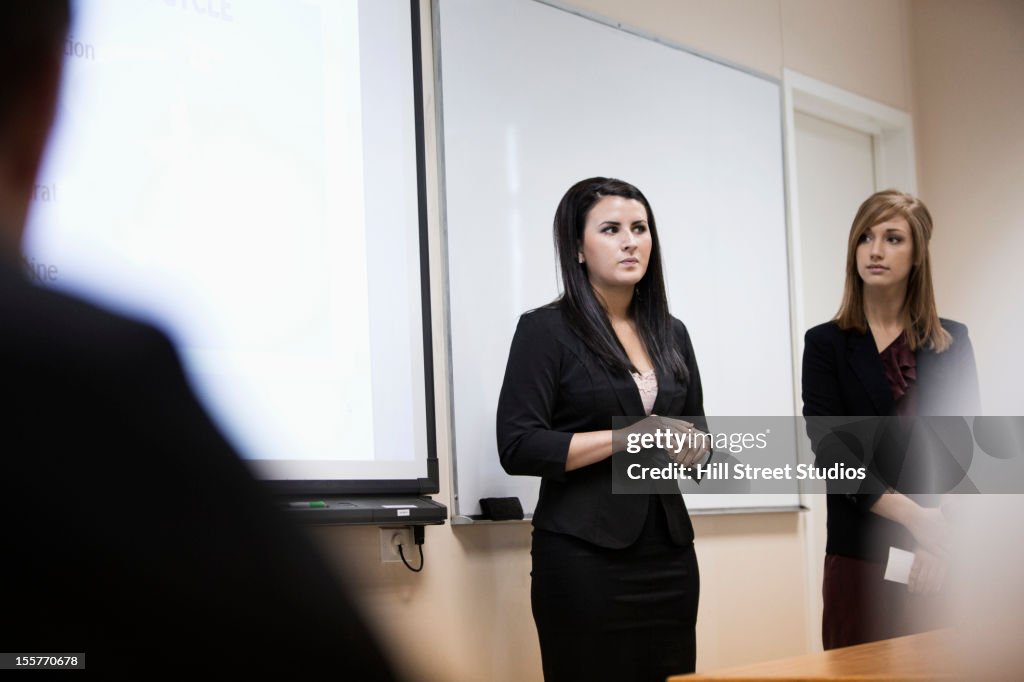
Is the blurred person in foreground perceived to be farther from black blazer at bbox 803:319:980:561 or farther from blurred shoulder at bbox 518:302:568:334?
black blazer at bbox 803:319:980:561

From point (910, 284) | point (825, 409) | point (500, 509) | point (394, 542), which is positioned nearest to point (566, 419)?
point (500, 509)

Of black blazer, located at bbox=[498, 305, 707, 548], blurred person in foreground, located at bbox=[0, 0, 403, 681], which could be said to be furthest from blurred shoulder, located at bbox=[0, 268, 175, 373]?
black blazer, located at bbox=[498, 305, 707, 548]

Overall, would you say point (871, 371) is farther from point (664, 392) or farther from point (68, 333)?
point (68, 333)

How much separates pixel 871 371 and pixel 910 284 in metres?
0.31

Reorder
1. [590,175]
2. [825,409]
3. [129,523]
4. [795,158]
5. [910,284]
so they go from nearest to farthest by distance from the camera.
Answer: [129,523] < [825,409] < [910,284] < [590,175] < [795,158]

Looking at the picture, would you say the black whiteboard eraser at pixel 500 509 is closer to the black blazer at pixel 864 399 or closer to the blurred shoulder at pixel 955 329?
the black blazer at pixel 864 399

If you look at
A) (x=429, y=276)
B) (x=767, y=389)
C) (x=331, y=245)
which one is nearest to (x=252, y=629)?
(x=331, y=245)

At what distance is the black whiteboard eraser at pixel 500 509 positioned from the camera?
2.56m

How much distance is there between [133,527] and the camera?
28 cm

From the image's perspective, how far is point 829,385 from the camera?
8.30ft

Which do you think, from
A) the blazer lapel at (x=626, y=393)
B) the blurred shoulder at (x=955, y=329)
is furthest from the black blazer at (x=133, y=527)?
the blurred shoulder at (x=955, y=329)

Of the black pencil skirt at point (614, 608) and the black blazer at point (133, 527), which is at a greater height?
the black blazer at point (133, 527)

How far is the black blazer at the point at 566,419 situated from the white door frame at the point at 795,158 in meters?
1.55

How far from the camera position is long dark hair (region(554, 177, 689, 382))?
7.59 feet
